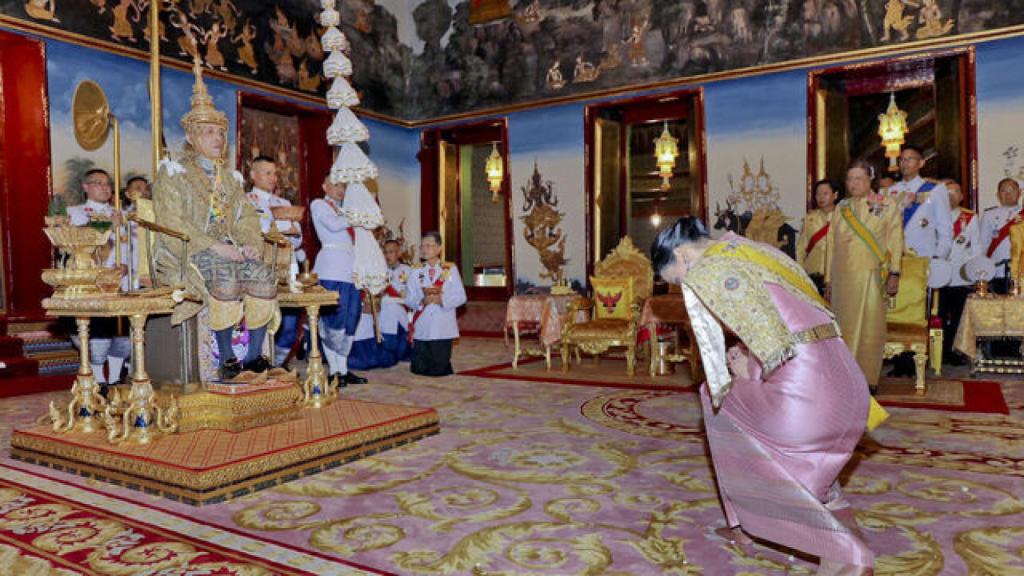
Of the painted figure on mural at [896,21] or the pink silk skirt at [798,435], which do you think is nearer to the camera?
the pink silk skirt at [798,435]

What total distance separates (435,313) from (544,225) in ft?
16.9

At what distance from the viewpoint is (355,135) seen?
248 inches

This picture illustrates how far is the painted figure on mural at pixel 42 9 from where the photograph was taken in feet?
26.4

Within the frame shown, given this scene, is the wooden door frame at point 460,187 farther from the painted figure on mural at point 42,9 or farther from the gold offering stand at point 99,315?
the gold offering stand at point 99,315

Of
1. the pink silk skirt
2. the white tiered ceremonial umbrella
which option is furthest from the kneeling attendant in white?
the pink silk skirt

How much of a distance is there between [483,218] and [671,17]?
274 inches

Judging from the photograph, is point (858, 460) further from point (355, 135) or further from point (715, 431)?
point (355, 135)

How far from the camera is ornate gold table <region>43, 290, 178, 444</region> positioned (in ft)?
14.1

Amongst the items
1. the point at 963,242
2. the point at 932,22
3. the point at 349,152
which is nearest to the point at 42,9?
the point at 349,152

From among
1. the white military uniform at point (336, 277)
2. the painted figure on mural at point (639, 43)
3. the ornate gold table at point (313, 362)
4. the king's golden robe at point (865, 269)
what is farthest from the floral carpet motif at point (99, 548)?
the painted figure on mural at point (639, 43)

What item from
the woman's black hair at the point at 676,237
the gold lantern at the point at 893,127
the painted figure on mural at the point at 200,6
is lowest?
the woman's black hair at the point at 676,237

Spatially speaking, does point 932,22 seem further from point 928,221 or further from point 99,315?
point 99,315

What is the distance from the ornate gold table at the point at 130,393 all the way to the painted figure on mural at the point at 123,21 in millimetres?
5816

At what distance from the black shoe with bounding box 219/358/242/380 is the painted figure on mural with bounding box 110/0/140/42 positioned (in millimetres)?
6161
